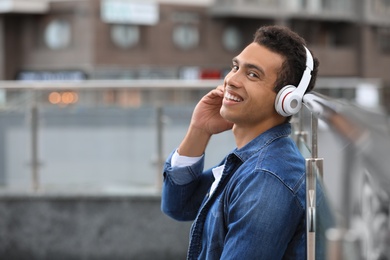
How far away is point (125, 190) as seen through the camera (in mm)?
8211

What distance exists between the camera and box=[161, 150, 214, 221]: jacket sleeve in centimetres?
302

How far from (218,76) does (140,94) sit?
2982 centimetres

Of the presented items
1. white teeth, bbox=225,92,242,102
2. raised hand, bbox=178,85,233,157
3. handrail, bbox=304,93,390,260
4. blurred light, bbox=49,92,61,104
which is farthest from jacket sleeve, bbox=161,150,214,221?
blurred light, bbox=49,92,61,104

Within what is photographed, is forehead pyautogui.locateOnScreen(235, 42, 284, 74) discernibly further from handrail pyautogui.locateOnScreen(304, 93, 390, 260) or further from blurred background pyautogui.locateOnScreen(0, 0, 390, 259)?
blurred background pyautogui.locateOnScreen(0, 0, 390, 259)

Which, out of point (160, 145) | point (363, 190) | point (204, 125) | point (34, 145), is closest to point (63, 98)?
point (34, 145)

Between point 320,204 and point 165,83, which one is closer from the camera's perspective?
point 320,204

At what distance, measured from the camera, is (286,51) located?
8.21ft

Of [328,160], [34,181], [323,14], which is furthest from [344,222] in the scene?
[323,14]

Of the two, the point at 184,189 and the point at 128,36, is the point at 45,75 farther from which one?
the point at 184,189

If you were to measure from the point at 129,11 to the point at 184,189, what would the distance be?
107 ft

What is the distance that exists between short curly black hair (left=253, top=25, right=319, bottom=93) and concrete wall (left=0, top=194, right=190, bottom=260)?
5.37m

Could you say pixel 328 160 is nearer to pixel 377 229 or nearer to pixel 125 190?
pixel 377 229

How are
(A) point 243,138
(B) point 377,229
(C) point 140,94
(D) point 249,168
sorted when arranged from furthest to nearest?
(C) point 140,94 → (A) point 243,138 → (D) point 249,168 → (B) point 377,229

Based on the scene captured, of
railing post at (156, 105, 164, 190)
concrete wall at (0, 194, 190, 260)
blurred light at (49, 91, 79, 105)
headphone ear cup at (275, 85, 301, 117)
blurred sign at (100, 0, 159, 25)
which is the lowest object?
concrete wall at (0, 194, 190, 260)
